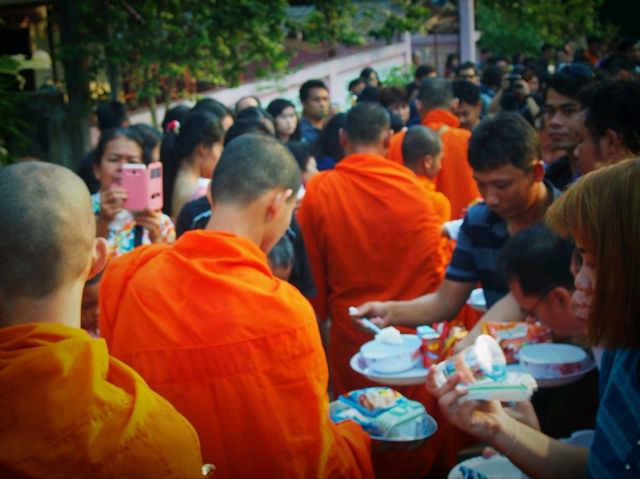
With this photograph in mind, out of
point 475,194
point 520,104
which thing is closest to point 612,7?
point 520,104

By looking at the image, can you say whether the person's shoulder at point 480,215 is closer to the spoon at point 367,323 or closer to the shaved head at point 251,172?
the spoon at point 367,323

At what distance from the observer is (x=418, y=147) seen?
5262 mm

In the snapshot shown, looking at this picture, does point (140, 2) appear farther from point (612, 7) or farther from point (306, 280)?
point (612, 7)

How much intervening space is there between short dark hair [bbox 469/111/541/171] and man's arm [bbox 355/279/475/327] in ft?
1.83

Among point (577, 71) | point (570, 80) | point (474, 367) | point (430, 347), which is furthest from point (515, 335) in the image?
point (577, 71)

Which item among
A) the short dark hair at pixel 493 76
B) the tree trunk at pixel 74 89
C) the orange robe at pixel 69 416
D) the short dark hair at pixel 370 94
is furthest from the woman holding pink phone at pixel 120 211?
the short dark hair at pixel 493 76

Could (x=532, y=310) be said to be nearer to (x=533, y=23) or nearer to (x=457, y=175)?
(x=457, y=175)

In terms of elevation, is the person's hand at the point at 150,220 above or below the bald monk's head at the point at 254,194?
below

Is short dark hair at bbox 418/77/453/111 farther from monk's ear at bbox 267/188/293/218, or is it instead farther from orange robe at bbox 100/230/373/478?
orange robe at bbox 100/230/373/478

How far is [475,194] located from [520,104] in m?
2.46

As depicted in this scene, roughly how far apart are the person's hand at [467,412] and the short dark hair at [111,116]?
4897 mm

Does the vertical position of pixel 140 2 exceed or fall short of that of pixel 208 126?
it exceeds it

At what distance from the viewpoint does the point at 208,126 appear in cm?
431

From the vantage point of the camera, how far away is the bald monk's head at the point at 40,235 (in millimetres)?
1652
